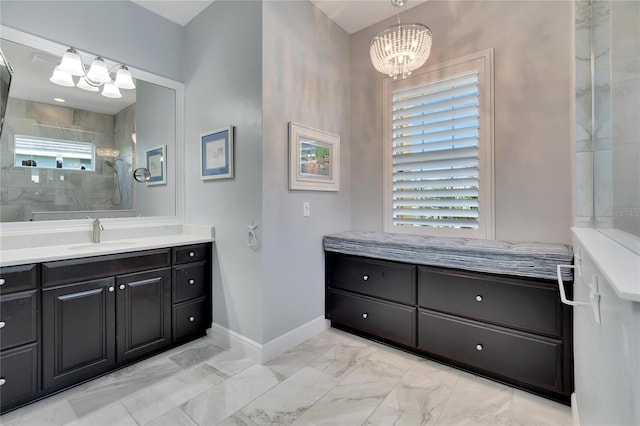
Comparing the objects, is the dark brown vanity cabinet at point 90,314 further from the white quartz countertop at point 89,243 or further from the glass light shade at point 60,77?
the glass light shade at point 60,77

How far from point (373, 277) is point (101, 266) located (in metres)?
2.02

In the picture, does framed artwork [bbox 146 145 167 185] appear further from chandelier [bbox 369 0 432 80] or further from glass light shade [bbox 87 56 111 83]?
chandelier [bbox 369 0 432 80]

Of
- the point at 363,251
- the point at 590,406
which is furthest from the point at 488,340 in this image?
the point at 363,251

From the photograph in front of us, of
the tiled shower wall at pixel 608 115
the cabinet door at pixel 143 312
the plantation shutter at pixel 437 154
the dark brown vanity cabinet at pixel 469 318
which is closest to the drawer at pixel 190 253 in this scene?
the cabinet door at pixel 143 312

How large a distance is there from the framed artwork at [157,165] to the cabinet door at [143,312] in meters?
0.95

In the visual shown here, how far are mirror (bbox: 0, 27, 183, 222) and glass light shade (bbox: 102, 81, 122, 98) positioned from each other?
0.13 ft

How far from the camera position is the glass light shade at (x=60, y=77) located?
2160 millimetres

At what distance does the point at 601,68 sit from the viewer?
129 cm

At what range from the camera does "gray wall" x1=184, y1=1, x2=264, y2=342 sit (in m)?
2.23

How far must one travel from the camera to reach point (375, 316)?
244cm

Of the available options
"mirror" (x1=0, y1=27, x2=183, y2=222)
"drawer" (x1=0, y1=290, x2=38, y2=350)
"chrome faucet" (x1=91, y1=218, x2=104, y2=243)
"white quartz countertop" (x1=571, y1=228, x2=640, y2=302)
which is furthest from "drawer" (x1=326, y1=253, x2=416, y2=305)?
"drawer" (x1=0, y1=290, x2=38, y2=350)

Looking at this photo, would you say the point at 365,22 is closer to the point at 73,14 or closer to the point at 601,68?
the point at 601,68

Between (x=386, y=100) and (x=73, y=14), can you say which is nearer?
(x=73, y=14)

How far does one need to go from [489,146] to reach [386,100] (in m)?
1.05
